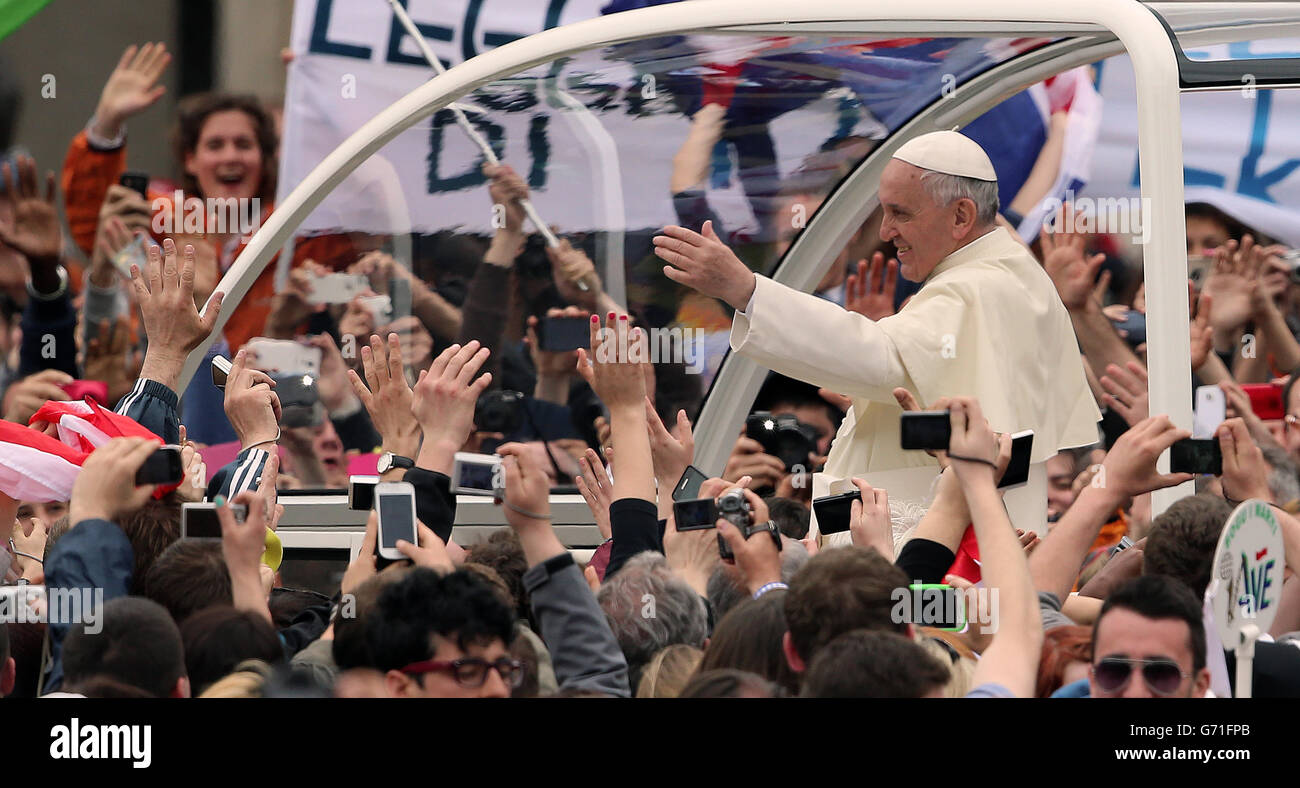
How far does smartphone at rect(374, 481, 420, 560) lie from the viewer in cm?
351

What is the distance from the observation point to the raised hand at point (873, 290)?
261 inches

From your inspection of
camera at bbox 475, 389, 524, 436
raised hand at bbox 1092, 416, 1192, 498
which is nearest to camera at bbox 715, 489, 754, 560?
raised hand at bbox 1092, 416, 1192, 498

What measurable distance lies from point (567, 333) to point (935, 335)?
2143 mm

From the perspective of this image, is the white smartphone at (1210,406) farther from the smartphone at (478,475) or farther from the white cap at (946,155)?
the smartphone at (478,475)

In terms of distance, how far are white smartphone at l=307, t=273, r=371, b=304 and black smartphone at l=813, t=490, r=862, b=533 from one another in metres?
3.54

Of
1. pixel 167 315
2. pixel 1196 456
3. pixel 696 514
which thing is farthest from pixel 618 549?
pixel 167 315

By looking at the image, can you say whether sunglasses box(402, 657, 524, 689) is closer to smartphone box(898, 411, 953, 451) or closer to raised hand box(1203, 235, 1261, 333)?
smartphone box(898, 411, 953, 451)

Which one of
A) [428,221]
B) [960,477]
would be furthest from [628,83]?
[960,477]

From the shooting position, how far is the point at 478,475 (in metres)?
3.53

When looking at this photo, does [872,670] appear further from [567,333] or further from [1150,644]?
[567,333]

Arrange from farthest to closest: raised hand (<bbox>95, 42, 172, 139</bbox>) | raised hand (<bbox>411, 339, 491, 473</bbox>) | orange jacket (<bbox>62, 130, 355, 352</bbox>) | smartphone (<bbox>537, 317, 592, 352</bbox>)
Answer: orange jacket (<bbox>62, 130, 355, 352</bbox>)
raised hand (<bbox>95, 42, 172, 139</bbox>)
smartphone (<bbox>537, 317, 592, 352</bbox>)
raised hand (<bbox>411, 339, 491, 473</bbox>)

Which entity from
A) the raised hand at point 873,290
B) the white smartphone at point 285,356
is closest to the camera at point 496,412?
the white smartphone at point 285,356

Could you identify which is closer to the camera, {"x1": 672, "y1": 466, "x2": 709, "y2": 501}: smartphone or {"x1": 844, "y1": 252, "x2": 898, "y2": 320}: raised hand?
{"x1": 672, "y1": 466, "x2": 709, "y2": 501}: smartphone
